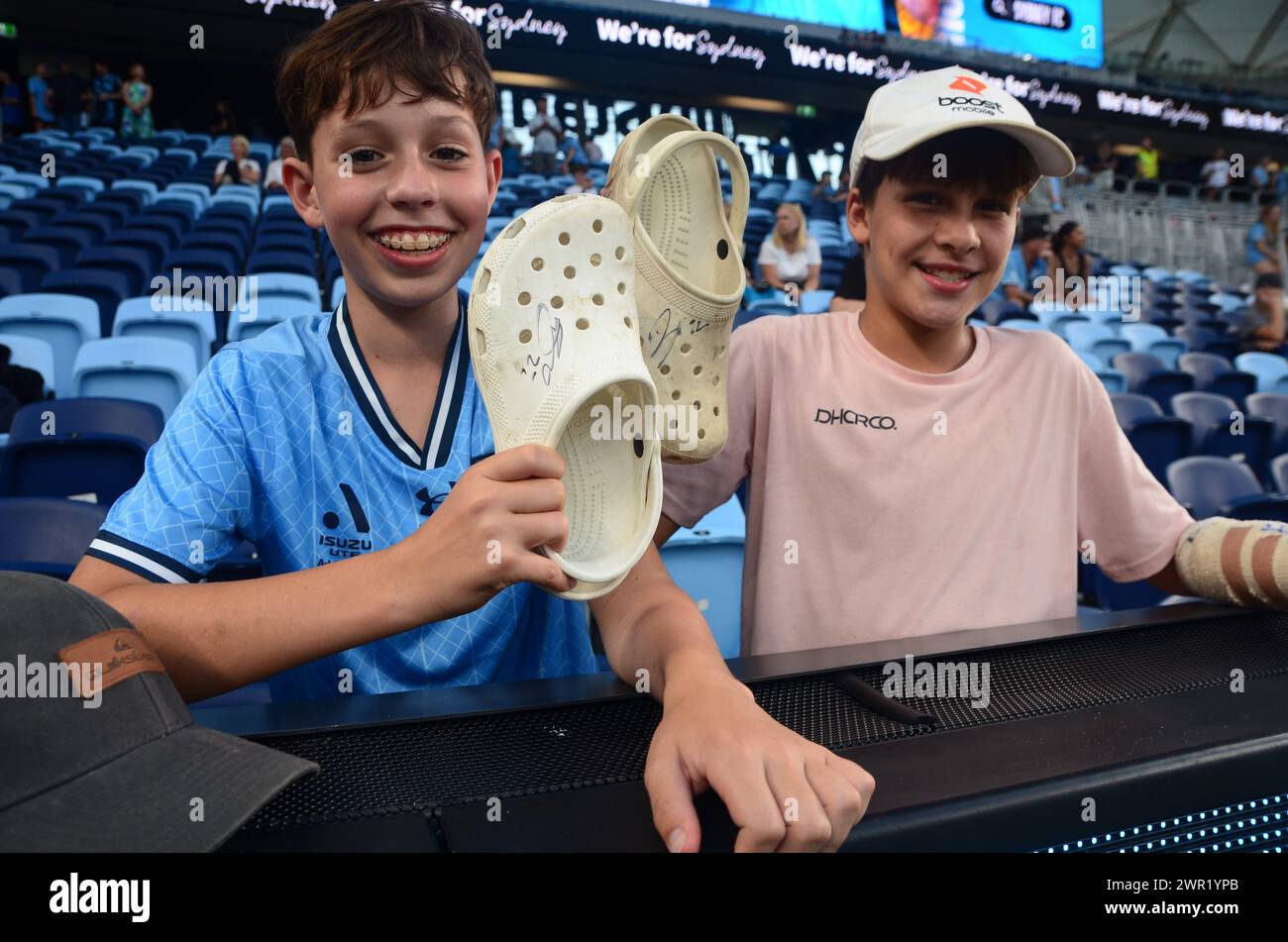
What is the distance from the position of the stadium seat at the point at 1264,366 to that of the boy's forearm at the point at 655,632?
22.3ft

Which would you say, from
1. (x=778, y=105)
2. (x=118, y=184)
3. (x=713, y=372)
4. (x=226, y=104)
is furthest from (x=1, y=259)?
(x=778, y=105)

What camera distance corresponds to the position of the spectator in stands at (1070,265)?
757 cm

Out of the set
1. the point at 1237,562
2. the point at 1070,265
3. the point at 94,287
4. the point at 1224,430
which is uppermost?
the point at 1070,265

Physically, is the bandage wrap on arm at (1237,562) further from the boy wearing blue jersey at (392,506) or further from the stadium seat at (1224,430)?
the stadium seat at (1224,430)

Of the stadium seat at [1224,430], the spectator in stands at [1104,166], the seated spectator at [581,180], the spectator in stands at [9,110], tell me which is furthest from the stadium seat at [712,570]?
the spectator in stands at [1104,166]

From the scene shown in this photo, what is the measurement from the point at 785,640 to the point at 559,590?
576 mm

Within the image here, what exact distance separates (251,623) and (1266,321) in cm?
851

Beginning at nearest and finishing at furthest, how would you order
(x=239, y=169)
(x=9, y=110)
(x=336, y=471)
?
(x=336, y=471) < (x=239, y=169) < (x=9, y=110)

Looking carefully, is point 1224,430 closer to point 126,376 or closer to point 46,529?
point 46,529

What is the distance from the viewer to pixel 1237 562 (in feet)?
3.43

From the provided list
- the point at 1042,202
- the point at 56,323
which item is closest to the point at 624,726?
the point at 56,323

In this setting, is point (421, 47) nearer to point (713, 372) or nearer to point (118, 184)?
point (713, 372)

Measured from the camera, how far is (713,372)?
33.8 inches

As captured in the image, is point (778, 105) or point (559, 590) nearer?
point (559, 590)
